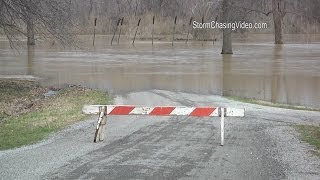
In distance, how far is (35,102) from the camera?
17344 mm

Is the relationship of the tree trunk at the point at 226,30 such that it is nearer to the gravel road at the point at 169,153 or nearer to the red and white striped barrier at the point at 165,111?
the gravel road at the point at 169,153

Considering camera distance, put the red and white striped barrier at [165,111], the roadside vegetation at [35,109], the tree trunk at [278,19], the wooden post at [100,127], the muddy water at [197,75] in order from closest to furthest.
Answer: the red and white striped barrier at [165,111] < the wooden post at [100,127] < the roadside vegetation at [35,109] < the muddy water at [197,75] < the tree trunk at [278,19]

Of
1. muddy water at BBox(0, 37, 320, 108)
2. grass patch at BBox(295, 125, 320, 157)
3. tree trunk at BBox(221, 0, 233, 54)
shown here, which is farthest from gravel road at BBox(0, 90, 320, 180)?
tree trunk at BBox(221, 0, 233, 54)

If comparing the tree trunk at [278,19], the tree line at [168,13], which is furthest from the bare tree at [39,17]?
the tree trunk at [278,19]

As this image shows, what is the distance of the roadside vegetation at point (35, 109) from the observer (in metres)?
11.0

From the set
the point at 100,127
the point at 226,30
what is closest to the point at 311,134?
the point at 100,127

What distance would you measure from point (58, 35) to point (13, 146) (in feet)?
36.9

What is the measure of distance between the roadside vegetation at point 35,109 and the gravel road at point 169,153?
519 millimetres

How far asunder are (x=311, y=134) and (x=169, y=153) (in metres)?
3.75

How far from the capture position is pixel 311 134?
A: 1116 centimetres

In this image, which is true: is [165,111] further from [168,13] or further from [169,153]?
[168,13]

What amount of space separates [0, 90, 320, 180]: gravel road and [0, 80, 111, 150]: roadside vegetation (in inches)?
20.4

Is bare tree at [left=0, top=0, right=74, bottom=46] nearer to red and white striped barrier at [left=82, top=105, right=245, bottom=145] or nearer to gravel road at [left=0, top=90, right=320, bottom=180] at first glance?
gravel road at [left=0, top=90, right=320, bottom=180]

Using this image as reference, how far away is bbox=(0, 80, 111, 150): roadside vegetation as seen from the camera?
1102cm
